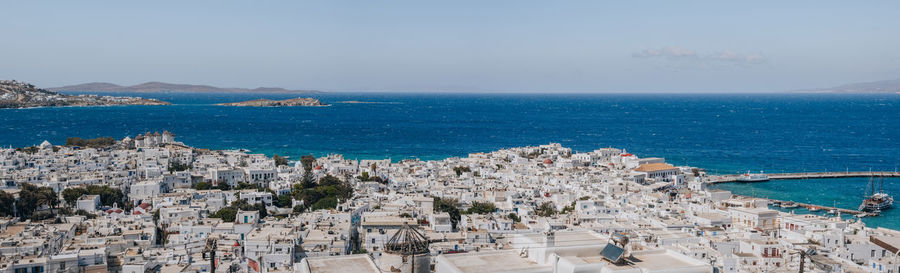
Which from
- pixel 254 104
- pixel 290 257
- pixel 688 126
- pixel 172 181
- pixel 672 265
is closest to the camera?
pixel 672 265

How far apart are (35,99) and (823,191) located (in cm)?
15108

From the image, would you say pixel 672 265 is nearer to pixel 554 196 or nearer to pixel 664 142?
pixel 554 196

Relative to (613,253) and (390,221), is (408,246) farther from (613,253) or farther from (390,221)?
(390,221)

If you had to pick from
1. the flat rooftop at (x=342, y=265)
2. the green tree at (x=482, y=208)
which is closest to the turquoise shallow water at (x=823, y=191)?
the green tree at (x=482, y=208)

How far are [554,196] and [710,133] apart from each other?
60.7m

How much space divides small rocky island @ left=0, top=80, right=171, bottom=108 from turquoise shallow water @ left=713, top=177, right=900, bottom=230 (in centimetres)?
13537

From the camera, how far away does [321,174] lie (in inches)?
1548

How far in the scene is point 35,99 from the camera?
144 metres

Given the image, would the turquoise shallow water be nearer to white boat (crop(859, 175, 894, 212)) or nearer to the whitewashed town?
white boat (crop(859, 175, 894, 212))

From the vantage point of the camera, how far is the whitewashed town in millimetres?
11797

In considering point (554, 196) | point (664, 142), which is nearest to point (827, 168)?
point (664, 142)

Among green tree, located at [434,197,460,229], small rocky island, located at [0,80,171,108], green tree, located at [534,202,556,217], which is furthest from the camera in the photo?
small rocky island, located at [0,80,171,108]

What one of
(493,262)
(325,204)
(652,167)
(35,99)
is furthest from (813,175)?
(35,99)

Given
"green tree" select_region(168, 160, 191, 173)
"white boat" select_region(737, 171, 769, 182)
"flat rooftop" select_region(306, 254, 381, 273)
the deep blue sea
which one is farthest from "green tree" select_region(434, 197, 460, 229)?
"white boat" select_region(737, 171, 769, 182)
